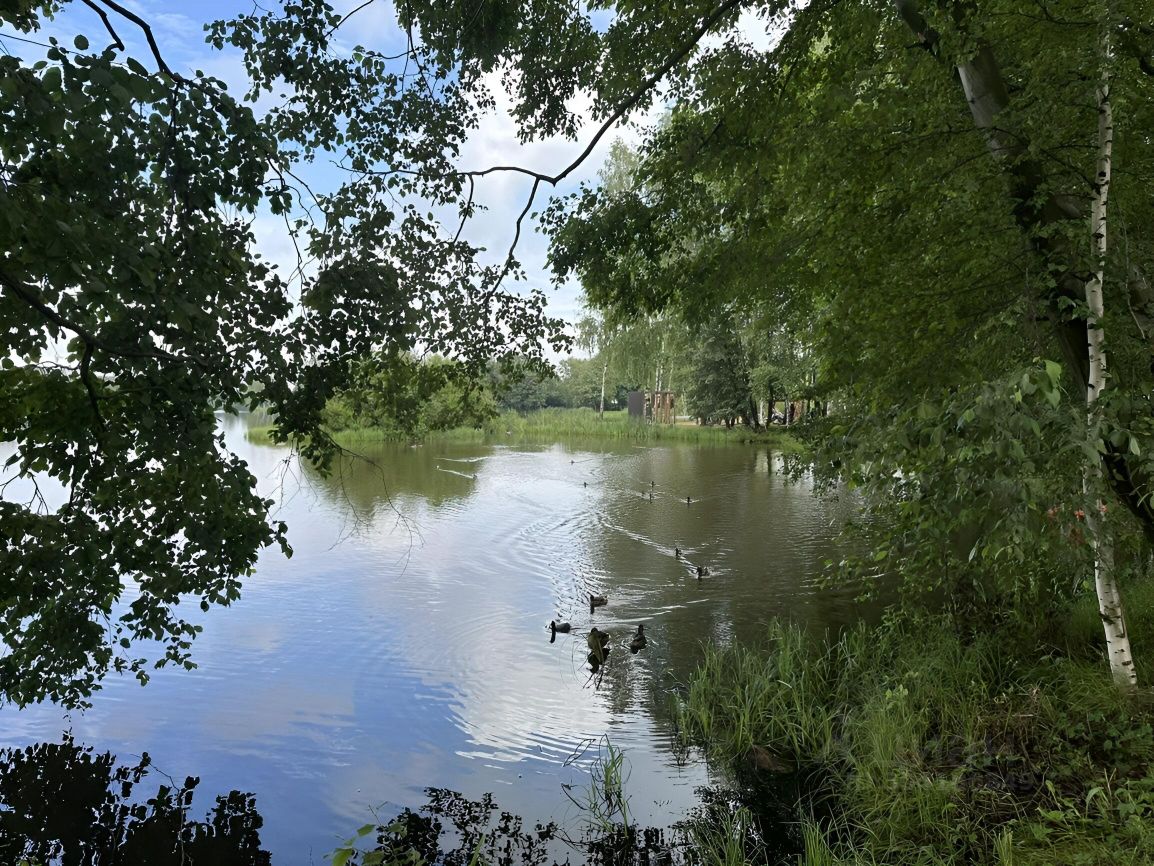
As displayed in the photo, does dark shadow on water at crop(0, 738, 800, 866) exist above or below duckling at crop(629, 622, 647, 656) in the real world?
below

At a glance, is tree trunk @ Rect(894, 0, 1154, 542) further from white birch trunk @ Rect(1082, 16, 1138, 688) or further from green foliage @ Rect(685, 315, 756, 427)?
green foliage @ Rect(685, 315, 756, 427)

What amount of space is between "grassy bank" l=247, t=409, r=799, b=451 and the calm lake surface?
1514 cm

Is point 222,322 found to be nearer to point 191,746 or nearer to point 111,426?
point 111,426

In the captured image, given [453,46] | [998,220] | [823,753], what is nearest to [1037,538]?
[998,220]

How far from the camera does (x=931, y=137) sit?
5.32 m

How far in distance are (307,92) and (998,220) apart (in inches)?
172

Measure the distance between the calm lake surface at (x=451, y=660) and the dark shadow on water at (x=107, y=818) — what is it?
168 millimetres

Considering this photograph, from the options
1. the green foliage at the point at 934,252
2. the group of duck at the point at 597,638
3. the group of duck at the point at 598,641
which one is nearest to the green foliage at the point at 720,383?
the group of duck at the point at 597,638

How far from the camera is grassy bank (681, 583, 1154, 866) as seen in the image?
3998 mm

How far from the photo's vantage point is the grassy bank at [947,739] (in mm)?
3998

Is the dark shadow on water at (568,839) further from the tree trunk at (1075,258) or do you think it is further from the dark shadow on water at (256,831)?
the tree trunk at (1075,258)

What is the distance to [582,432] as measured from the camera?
38875mm

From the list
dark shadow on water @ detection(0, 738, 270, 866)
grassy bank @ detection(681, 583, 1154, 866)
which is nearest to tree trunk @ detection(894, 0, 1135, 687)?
grassy bank @ detection(681, 583, 1154, 866)

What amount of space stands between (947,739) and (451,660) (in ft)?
16.4
